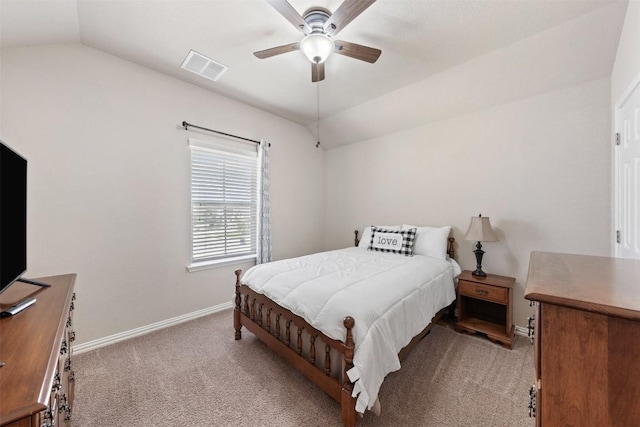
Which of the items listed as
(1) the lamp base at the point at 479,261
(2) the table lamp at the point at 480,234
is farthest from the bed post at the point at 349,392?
(1) the lamp base at the point at 479,261

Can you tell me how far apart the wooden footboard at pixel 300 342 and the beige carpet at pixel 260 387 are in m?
0.17

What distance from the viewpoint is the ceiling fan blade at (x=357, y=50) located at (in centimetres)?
176

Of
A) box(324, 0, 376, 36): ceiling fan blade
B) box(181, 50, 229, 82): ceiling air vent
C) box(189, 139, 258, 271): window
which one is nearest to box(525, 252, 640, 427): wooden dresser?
box(324, 0, 376, 36): ceiling fan blade

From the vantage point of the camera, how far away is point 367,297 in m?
1.61

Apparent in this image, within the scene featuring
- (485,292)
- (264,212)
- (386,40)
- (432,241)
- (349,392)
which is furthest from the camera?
(264,212)

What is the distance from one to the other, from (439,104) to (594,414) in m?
2.98

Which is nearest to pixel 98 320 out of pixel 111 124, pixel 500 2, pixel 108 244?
pixel 108 244

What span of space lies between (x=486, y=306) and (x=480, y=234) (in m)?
0.88

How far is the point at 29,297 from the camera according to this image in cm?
113

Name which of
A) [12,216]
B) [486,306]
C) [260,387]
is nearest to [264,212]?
[260,387]

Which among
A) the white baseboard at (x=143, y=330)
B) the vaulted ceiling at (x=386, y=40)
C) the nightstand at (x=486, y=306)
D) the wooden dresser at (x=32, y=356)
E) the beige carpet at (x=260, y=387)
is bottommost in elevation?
the beige carpet at (x=260, y=387)

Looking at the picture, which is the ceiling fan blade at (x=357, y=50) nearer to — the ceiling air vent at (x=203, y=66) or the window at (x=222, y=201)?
the ceiling air vent at (x=203, y=66)

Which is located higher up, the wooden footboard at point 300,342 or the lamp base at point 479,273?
the lamp base at point 479,273

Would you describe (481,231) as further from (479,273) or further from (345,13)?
(345,13)
